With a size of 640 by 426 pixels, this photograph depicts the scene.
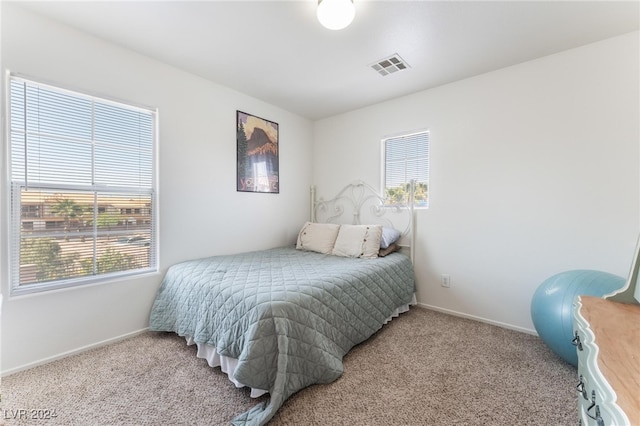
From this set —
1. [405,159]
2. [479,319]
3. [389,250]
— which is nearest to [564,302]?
[479,319]

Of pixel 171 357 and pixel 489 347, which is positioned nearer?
pixel 171 357

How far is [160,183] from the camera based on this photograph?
2.39 metres

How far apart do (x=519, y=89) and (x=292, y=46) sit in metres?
2.03

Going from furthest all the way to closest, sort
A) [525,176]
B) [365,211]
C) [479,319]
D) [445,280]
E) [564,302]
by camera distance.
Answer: [365,211] < [445,280] < [479,319] < [525,176] < [564,302]

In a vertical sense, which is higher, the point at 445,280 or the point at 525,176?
the point at 525,176

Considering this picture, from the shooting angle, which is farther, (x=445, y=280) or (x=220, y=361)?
(x=445, y=280)

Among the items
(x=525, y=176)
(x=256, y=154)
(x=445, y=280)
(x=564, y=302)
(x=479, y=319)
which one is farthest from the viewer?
(x=256, y=154)

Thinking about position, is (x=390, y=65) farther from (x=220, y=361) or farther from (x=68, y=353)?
(x=68, y=353)

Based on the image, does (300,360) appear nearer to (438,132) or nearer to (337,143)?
(438,132)

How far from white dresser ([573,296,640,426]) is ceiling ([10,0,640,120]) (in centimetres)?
184

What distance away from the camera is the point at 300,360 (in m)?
1.53

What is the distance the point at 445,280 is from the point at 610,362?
7.18 ft

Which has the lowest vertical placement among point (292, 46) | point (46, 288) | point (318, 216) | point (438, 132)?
point (46, 288)

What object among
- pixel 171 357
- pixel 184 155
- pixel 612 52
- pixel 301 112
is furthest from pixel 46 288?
pixel 612 52
